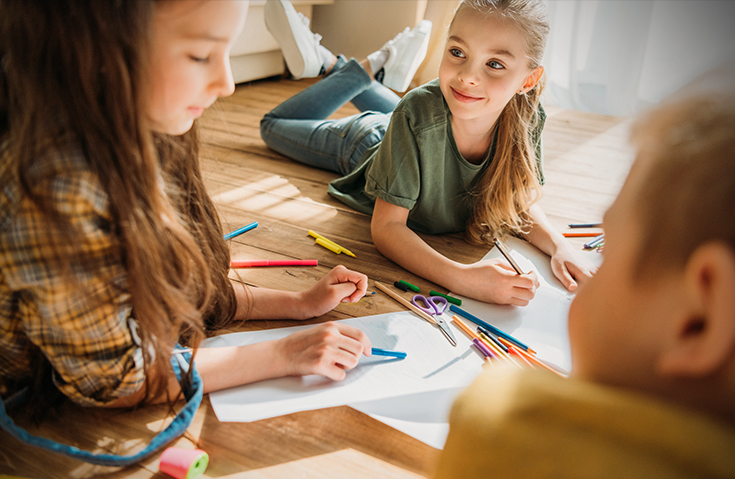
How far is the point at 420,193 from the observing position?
3.84 ft

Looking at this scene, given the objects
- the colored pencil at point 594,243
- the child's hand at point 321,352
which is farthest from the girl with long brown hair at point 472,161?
the child's hand at point 321,352

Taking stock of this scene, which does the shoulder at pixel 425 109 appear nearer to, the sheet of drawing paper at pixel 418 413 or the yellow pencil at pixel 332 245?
the yellow pencil at pixel 332 245

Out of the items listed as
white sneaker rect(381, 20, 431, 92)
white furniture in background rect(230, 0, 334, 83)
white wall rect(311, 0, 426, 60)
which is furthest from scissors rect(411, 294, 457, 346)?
white wall rect(311, 0, 426, 60)

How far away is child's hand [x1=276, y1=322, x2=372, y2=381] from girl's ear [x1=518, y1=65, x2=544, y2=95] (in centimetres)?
66

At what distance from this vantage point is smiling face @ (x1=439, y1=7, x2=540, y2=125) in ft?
3.28

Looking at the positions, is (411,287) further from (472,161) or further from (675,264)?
(675,264)

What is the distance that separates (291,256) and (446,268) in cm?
32

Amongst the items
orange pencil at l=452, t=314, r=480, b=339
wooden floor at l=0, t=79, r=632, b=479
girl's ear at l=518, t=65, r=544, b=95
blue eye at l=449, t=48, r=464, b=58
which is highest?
blue eye at l=449, t=48, r=464, b=58

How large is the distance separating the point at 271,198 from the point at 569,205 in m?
0.81

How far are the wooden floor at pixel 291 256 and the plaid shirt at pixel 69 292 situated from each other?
8 centimetres

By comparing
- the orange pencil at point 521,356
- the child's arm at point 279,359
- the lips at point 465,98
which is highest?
the lips at point 465,98

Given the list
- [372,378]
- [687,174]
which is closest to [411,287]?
[372,378]

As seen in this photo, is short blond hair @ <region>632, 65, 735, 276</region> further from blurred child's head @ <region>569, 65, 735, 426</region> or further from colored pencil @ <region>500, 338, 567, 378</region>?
colored pencil @ <region>500, 338, 567, 378</region>

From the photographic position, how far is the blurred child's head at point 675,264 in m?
0.29
